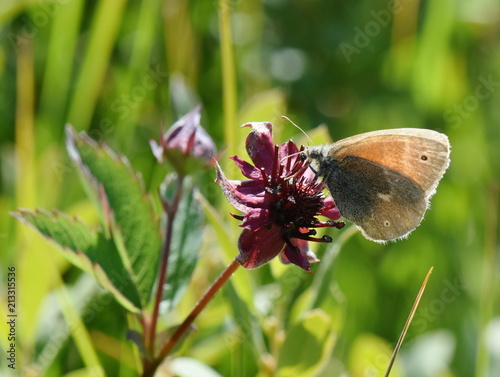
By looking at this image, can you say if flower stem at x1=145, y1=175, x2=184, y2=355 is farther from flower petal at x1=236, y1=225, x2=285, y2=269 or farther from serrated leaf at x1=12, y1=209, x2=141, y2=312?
flower petal at x1=236, y1=225, x2=285, y2=269

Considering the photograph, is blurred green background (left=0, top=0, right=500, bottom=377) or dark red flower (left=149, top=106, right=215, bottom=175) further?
blurred green background (left=0, top=0, right=500, bottom=377)

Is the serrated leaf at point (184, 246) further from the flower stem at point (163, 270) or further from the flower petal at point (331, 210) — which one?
the flower petal at point (331, 210)

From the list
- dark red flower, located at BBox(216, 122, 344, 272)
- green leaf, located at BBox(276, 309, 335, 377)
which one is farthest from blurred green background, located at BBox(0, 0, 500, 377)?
dark red flower, located at BBox(216, 122, 344, 272)

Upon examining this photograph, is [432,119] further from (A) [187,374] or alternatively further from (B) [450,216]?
(A) [187,374]

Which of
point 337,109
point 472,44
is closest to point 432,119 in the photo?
point 337,109

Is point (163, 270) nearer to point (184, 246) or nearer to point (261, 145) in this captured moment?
point (184, 246)

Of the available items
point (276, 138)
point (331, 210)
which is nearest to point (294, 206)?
point (331, 210)
